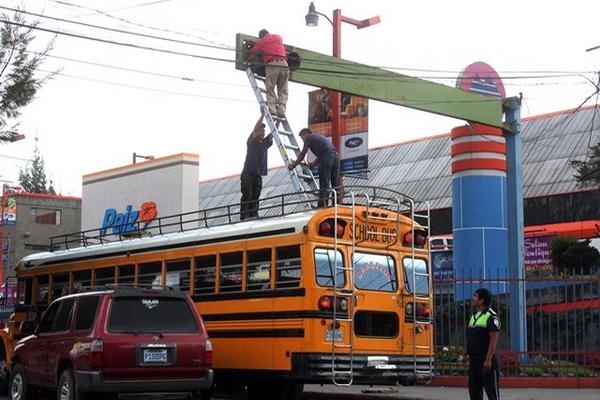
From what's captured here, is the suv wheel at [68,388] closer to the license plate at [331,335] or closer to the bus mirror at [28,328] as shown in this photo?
the bus mirror at [28,328]

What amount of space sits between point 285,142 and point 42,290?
5.57 m

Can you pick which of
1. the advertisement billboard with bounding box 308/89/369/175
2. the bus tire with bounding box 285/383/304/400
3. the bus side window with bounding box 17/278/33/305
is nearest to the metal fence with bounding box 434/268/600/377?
the bus tire with bounding box 285/383/304/400

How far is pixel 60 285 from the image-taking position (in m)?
17.0

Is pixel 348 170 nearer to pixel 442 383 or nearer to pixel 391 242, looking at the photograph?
pixel 442 383

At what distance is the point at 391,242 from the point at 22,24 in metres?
7.94

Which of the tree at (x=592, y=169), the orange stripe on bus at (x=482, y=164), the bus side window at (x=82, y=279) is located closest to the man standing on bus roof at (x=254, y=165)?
the bus side window at (x=82, y=279)

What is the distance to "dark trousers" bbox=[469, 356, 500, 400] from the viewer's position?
37.3 feet

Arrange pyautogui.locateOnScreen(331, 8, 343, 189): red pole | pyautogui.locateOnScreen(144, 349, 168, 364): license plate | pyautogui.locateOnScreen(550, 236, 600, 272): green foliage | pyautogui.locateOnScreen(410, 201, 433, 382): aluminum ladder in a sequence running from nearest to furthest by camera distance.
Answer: pyautogui.locateOnScreen(144, 349, 168, 364): license plate → pyautogui.locateOnScreen(410, 201, 433, 382): aluminum ladder → pyautogui.locateOnScreen(331, 8, 343, 189): red pole → pyautogui.locateOnScreen(550, 236, 600, 272): green foliage

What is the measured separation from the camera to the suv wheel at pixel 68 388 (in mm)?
11133

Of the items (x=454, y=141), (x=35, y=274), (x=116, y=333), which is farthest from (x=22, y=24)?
(x=454, y=141)

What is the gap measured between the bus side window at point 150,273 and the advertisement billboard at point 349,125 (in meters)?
7.29

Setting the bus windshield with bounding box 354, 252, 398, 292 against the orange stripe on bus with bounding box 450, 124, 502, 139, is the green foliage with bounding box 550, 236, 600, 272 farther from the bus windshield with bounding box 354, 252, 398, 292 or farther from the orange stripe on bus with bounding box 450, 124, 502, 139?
the bus windshield with bounding box 354, 252, 398, 292

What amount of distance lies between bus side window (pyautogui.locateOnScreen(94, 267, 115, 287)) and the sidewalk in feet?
13.1

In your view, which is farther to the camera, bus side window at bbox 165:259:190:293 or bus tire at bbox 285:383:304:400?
bus side window at bbox 165:259:190:293
